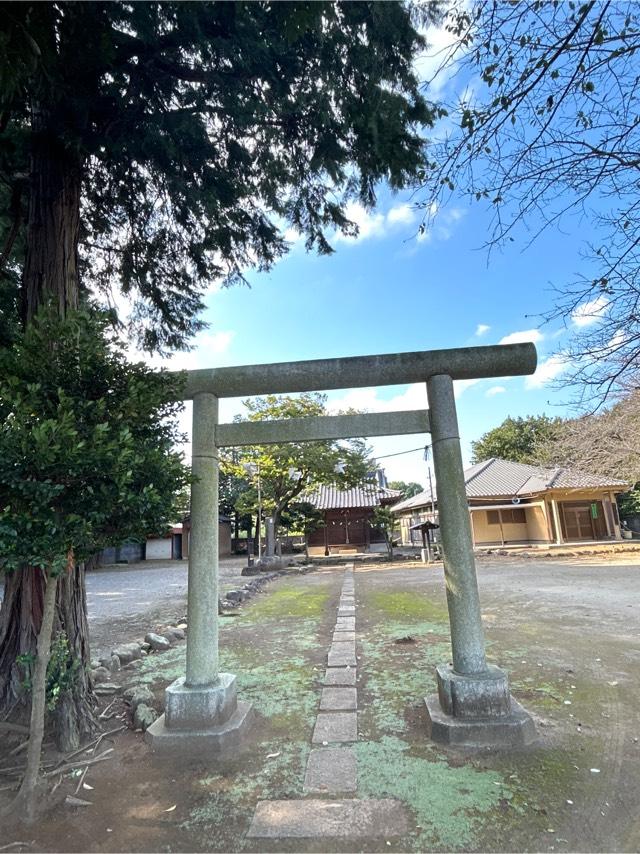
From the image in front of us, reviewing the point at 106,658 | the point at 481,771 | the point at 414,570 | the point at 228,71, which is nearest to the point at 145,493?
the point at 481,771

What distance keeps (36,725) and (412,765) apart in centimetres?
234

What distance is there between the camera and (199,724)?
3.39 m

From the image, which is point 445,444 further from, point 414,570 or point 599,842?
point 414,570

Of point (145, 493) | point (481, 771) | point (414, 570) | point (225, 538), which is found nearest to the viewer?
point (145, 493)

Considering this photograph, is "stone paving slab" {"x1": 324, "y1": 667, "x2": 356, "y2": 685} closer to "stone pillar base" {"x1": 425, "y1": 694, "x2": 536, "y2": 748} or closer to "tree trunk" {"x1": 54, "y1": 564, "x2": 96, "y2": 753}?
"stone pillar base" {"x1": 425, "y1": 694, "x2": 536, "y2": 748}

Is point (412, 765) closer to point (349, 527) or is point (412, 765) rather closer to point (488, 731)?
point (488, 731)

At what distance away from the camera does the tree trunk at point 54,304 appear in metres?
3.54

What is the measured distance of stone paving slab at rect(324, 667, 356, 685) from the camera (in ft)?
14.9

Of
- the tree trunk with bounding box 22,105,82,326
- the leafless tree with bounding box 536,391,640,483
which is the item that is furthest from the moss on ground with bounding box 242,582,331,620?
the leafless tree with bounding box 536,391,640,483

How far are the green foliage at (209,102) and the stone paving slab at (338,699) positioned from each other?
15.6 ft

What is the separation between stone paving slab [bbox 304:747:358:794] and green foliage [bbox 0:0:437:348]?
4550 mm

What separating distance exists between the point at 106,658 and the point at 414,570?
12.1m

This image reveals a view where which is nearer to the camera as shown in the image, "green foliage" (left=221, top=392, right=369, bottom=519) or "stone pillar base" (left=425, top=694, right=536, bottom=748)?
"stone pillar base" (left=425, top=694, right=536, bottom=748)

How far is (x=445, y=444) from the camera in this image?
12.3 ft
